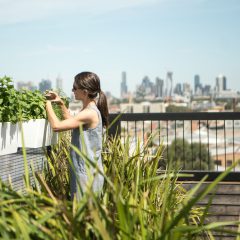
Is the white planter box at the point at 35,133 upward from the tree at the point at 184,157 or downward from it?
upward

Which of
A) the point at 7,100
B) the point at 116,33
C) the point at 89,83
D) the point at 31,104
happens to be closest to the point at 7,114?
the point at 7,100

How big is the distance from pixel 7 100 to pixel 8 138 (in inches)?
10.5

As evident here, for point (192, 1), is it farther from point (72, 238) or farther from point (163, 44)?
point (72, 238)

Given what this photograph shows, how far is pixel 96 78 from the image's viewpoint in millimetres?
3508

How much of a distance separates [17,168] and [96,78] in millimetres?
1175

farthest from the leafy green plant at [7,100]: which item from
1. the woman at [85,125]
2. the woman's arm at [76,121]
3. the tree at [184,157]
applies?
the tree at [184,157]

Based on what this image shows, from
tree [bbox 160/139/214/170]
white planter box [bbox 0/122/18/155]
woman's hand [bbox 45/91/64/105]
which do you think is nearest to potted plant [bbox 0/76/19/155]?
white planter box [bbox 0/122/18/155]

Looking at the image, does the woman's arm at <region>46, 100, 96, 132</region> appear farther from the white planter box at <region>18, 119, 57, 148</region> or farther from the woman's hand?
the white planter box at <region>18, 119, 57, 148</region>

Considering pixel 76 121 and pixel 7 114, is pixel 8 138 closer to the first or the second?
pixel 7 114

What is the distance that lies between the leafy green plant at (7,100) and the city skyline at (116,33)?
446 feet

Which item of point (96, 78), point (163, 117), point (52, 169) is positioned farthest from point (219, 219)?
point (96, 78)

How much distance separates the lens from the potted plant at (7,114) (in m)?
3.90

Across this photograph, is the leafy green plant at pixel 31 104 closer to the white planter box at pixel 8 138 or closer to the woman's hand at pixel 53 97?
the white planter box at pixel 8 138

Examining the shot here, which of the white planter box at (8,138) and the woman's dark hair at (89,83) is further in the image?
the white planter box at (8,138)
